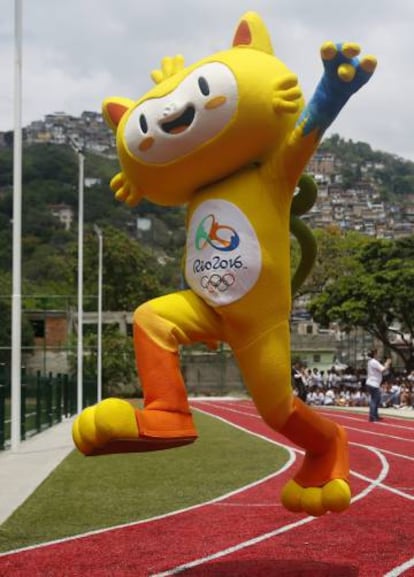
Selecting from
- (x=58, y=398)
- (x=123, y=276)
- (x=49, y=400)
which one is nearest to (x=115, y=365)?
(x=123, y=276)

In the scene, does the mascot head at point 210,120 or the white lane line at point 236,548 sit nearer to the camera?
the mascot head at point 210,120

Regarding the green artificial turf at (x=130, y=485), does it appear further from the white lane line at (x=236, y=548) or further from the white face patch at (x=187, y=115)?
the white face patch at (x=187, y=115)

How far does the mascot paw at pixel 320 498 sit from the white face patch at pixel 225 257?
1.21 meters

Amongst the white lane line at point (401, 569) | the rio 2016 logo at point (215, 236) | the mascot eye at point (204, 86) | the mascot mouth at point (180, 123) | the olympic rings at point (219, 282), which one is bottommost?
the white lane line at point (401, 569)

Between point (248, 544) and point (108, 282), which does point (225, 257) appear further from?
point (108, 282)

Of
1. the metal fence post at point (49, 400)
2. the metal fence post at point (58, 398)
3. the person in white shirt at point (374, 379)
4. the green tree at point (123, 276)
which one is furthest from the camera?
the green tree at point (123, 276)

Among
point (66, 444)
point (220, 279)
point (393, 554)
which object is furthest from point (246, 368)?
point (66, 444)

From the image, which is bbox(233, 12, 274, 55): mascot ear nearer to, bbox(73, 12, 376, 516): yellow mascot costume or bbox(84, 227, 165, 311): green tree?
bbox(73, 12, 376, 516): yellow mascot costume

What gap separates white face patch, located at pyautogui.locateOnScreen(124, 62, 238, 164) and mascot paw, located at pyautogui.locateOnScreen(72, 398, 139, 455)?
55.5 inches

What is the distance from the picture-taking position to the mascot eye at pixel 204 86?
5.19m

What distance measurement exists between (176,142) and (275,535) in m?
3.53

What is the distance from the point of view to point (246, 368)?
5340 mm

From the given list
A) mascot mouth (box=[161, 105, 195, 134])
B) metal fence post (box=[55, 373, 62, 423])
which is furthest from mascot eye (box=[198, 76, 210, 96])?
metal fence post (box=[55, 373, 62, 423])

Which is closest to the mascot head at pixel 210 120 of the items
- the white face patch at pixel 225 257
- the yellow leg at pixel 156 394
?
the white face patch at pixel 225 257
